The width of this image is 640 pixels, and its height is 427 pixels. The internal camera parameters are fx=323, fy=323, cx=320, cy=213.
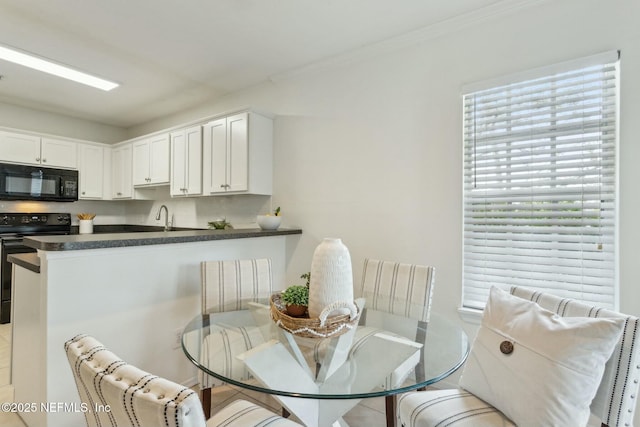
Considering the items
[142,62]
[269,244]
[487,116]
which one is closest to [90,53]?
[142,62]

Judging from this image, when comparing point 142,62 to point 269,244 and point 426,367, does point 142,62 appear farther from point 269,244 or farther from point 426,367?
point 426,367

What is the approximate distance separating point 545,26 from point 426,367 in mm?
2155

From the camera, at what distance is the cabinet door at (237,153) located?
123 inches

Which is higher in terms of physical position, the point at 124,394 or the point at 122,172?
the point at 122,172

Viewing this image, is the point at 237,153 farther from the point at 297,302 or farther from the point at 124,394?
the point at 124,394

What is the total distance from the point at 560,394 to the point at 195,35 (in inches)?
119

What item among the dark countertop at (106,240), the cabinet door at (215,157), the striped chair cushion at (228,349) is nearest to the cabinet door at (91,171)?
the cabinet door at (215,157)

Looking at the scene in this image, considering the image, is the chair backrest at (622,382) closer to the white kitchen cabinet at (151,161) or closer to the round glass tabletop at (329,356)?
the round glass tabletop at (329,356)

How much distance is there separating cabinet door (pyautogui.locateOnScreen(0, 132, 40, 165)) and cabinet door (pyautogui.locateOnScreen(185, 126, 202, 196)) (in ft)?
6.92

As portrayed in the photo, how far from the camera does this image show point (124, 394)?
65cm

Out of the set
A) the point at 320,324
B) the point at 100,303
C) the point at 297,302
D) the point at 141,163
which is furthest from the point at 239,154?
the point at 320,324

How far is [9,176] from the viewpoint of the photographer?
3871 mm

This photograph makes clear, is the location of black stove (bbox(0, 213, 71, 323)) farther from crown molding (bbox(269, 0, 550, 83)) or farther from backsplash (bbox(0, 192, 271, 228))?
crown molding (bbox(269, 0, 550, 83))

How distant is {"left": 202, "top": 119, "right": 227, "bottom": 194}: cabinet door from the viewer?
3291 millimetres
